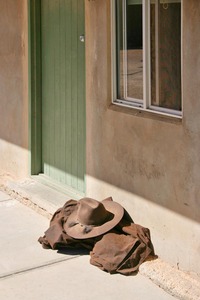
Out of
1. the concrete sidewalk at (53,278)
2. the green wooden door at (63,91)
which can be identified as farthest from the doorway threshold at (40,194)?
the concrete sidewalk at (53,278)

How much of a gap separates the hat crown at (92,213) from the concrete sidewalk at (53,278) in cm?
33

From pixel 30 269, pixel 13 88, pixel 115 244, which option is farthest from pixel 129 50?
pixel 13 88

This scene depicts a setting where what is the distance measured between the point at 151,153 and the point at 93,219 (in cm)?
81

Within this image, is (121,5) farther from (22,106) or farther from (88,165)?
(22,106)

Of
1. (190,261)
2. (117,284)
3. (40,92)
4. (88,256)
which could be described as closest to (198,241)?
(190,261)

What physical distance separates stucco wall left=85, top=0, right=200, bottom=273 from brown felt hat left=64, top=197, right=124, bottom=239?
19 centimetres

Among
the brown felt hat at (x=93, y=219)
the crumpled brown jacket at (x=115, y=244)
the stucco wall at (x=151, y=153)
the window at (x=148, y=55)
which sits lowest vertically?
the crumpled brown jacket at (x=115, y=244)

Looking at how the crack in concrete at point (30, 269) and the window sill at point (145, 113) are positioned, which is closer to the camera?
the window sill at point (145, 113)

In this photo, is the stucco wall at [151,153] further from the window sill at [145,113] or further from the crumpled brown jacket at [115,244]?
the crumpled brown jacket at [115,244]

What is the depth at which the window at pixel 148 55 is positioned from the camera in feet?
19.6

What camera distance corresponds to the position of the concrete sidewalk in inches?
222

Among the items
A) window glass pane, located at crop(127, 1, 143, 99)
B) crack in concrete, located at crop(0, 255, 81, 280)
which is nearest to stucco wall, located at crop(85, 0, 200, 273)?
window glass pane, located at crop(127, 1, 143, 99)

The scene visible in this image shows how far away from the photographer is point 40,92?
8.55m

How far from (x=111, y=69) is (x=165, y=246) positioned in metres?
1.81
